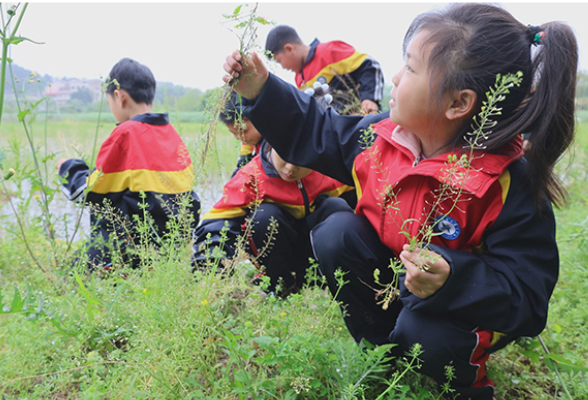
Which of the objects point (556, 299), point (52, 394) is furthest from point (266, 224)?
point (556, 299)

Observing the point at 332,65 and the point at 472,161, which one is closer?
the point at 472,161

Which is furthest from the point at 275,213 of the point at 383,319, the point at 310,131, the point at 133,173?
the point at 133,173

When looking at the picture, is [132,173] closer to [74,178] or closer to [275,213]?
[74,178]

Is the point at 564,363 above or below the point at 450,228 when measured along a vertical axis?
below

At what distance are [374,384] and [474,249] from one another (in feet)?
1.98

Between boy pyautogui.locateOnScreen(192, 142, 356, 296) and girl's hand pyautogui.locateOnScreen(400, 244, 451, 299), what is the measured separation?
83 centimetres

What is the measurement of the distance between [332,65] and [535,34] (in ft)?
9.88

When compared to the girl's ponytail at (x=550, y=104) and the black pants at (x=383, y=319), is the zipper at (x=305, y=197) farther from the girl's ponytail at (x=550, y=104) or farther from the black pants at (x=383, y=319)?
the girl's ponytail at (x=550, y=104)

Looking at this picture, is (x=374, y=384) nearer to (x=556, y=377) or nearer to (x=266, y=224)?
(x=556, y=377)

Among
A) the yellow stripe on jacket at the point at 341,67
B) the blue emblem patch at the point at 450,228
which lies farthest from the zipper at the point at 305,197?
the yellow stripe on jacket at the point at 341,67

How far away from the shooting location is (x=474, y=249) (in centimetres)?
151

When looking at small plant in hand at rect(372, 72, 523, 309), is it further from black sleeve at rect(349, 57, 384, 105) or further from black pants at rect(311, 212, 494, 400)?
black sleeve at rect(349, 57, 384, 105)

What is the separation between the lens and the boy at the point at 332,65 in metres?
4.13

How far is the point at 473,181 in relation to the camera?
4.47ft
